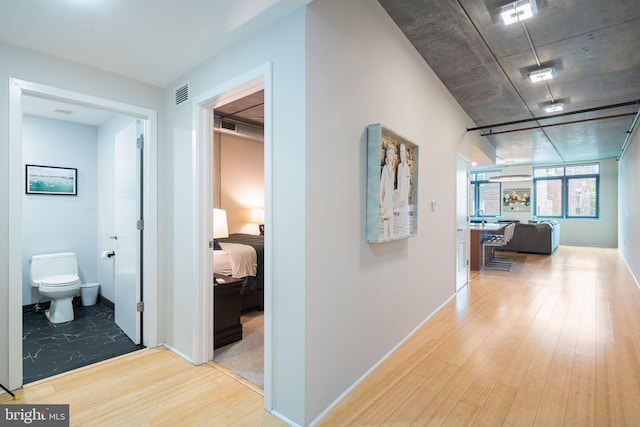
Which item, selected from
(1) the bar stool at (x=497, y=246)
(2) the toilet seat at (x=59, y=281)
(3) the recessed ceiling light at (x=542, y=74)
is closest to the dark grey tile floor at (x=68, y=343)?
(2) the toilet seat at (x=59, y=281)

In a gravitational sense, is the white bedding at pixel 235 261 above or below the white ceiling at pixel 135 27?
below

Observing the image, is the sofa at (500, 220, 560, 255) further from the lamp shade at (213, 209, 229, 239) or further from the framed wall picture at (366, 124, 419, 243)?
the lamp shade at (213, 209, 229, 239)

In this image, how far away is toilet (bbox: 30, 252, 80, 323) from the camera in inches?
138

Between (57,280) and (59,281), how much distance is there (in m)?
0.07

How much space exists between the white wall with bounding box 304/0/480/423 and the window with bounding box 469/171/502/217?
404 inches

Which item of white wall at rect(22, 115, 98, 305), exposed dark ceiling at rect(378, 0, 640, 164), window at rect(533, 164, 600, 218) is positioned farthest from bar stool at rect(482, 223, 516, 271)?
white wall at rect(22, 115, 98, 305)

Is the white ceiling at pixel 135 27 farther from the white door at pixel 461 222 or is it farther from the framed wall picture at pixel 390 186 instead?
the white door at pixel 461 222

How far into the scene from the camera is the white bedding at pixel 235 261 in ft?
11.6

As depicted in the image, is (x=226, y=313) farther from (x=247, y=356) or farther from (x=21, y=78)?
(x=21, y=78)

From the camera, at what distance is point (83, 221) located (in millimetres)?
4391

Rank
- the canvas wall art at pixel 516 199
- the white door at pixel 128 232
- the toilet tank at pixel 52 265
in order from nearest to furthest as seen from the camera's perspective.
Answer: the white door at pixel 128 232 < the toilet tank at pixel 52 265 < the canvas wall art at pixel 516 199

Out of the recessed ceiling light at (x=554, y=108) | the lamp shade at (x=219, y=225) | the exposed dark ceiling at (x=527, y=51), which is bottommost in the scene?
the lamp shade at (x=219, y=225)

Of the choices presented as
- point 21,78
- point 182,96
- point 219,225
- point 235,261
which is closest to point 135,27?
point 182,96

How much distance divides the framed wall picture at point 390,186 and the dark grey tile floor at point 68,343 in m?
2.50
